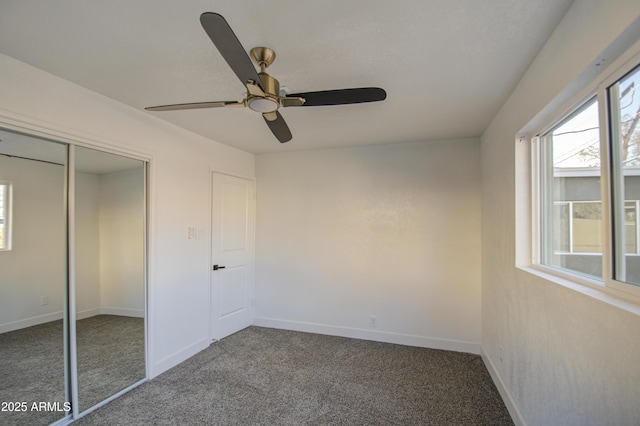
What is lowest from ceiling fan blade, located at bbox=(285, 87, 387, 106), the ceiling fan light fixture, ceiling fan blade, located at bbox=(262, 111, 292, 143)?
the ceiling fan light fixture

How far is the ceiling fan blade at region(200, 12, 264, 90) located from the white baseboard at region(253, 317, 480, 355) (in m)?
3.18

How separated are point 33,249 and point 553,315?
3.25 metres

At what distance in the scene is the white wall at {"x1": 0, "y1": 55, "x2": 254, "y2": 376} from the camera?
190 cm

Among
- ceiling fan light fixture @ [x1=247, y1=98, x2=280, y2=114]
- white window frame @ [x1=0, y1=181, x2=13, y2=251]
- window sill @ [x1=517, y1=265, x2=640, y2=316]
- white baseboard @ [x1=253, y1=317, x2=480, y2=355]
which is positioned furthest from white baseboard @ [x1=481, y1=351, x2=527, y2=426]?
white window frame @ [x1=0, y1=181, x2=13, y2=251]

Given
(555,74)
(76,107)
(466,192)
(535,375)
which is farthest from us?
(466,192)

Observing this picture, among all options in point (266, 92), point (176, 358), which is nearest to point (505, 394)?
point (266, 92)

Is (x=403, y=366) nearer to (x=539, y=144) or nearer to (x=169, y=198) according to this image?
(x=539, y=144)

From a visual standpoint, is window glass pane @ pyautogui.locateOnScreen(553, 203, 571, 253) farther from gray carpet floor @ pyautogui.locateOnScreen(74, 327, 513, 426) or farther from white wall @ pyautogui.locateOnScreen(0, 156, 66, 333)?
white wall @ pyautogui.locateOnScreen(0, 156, 66, 333)

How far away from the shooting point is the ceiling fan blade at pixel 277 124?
6.06 feet

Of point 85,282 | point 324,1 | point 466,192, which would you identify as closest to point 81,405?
point 85,282

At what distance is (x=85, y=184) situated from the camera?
229cm

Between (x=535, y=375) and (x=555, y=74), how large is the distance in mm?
1680

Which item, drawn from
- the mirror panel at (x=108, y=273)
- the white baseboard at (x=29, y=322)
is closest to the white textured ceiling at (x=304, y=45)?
the mirror panel at (x=108, y=273)

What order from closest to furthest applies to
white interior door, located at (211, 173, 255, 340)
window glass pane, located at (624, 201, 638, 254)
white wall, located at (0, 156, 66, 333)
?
window glass pane, located at (624, 201, 638, 254), white wall, located at (0, 156, 66, 333), white interior door, located at (211, 173, 255, 340)
